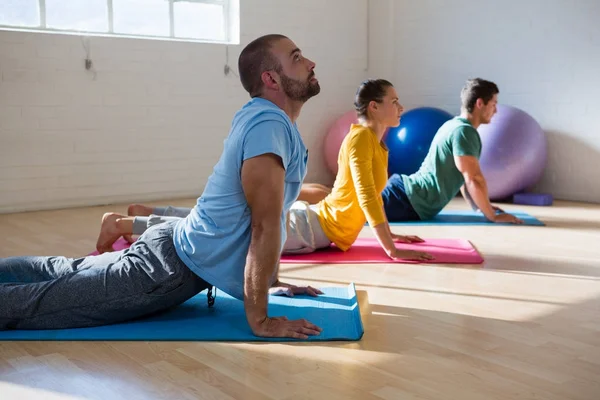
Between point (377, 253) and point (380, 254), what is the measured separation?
28 millimetres

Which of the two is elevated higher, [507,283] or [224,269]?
[224,269]

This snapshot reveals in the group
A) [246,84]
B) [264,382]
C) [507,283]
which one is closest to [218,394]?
[264,382]

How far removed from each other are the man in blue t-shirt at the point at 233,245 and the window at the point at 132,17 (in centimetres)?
341

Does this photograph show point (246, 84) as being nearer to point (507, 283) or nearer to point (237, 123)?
point (237, 123)

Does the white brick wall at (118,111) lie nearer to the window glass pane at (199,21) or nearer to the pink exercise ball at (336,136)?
the window glass pane at (199,21)

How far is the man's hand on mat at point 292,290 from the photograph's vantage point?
8.74ft

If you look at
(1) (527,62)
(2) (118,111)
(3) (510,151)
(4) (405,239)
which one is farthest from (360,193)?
(1) (527,62)

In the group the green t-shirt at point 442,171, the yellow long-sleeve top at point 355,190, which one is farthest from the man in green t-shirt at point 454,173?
the yellow long-sleeve top at point 355,190

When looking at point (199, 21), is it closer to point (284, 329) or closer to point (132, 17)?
point (132, 17)

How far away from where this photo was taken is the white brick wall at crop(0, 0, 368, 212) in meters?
5.07

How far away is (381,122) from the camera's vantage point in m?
3.45

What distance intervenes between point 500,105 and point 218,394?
4.46 meters

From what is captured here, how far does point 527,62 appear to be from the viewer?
5949 millimetres

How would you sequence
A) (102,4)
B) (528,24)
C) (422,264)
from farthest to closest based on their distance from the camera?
(528,24), (102,4), (422,264)
